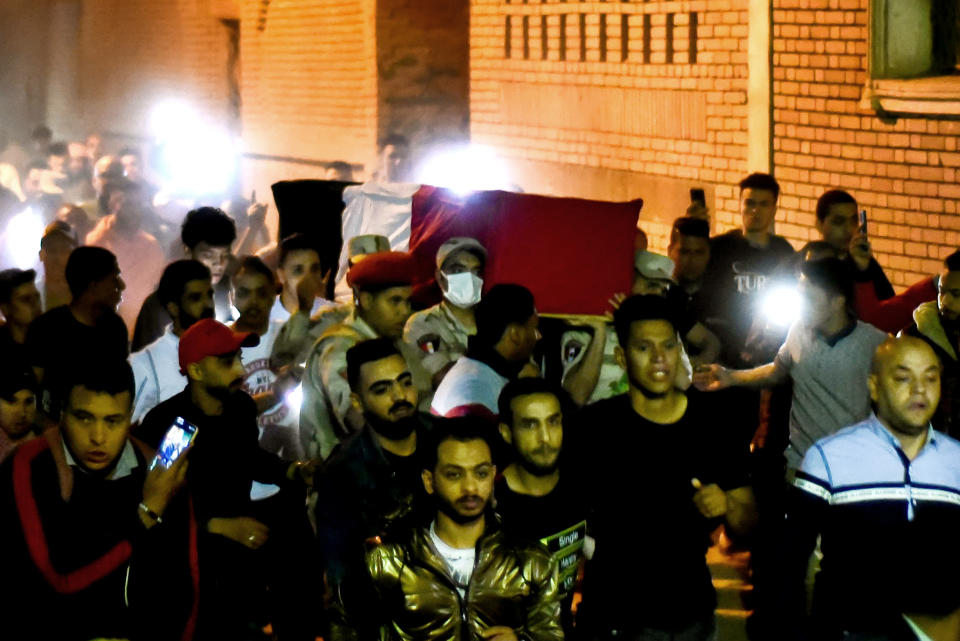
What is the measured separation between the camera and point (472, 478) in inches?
214

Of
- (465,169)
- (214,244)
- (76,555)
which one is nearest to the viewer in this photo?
(76,555)

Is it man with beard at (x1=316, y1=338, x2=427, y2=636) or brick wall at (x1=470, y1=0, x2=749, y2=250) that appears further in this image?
brick wall at (x1=470, y1=0, x2=749, y2=250)

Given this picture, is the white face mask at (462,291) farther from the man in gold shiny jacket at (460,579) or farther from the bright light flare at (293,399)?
the man in gold shiny jacket at (460,579)

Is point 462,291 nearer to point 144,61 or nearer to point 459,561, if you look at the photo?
point 459,561

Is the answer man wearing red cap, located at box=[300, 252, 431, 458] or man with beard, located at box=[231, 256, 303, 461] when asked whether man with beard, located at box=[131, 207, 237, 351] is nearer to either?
man with beard, located at box=[231, 256, 303, 461]

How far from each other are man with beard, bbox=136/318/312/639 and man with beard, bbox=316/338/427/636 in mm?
642

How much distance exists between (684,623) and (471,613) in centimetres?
77

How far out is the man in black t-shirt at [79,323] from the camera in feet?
26.9

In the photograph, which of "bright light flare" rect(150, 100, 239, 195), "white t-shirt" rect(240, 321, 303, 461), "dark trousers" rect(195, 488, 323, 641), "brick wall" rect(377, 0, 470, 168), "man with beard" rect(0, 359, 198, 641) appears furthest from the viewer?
"bright light flare" rect(150, 100, 239, 195)

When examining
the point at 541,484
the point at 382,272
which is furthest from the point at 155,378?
the point at 541,484

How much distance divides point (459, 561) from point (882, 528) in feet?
4.18

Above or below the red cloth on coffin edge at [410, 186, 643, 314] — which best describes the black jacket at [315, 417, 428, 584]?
below

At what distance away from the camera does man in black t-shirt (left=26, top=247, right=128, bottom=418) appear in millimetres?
8188

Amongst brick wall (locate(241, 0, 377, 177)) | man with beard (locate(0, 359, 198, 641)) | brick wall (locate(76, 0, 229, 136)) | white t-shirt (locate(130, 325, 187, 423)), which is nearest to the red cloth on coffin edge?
white t-shirt (locate(130, 325, 187, 423))
